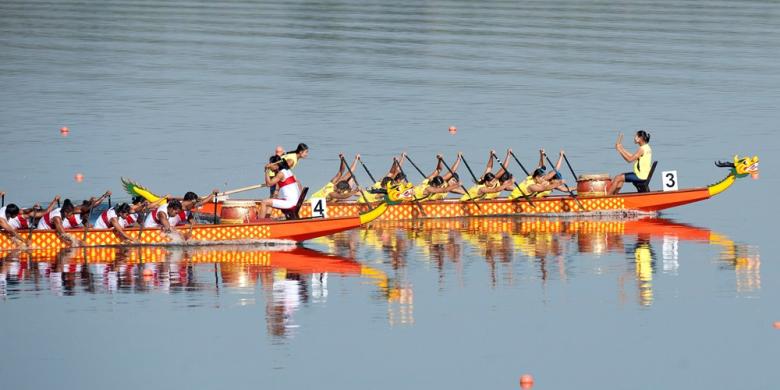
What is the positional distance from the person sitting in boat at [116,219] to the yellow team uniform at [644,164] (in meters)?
10.8

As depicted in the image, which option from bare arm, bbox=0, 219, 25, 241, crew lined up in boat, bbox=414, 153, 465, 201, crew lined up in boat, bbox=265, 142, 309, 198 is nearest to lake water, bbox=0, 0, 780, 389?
bare arm, bbox=0, 219, 25, 241

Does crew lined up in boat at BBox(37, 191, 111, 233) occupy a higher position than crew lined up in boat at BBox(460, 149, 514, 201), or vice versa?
crew lined up in boat at BBox(460, 149, 514, 201)

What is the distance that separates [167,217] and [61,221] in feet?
5.91

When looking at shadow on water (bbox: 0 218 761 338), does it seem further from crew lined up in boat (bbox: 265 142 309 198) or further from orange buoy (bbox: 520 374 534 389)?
orange buoy (bbox: 520 374 534 389)

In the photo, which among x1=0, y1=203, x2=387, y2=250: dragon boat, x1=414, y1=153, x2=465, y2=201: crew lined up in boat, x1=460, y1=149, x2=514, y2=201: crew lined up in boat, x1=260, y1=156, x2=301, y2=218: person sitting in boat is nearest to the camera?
x1=0, y1=203, x2=387, y2=250: dragon boat

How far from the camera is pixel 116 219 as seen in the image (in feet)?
102

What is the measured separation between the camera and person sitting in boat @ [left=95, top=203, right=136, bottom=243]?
102 feet

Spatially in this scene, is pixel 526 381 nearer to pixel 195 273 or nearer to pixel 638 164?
pixel 195 273

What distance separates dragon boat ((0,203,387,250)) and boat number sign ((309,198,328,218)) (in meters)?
0.24

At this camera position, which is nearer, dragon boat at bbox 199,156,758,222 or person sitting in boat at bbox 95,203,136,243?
person sitting in boat at bbox 95,203,136,243

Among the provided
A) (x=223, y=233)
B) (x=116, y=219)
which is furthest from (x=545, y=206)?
(x=116, y=219)

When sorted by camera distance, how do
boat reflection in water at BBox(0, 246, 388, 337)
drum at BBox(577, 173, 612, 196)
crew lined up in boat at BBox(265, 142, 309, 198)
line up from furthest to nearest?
drum at BBox(577, 173, 612, 196) < crew lined up in boat at BBox(265, 142, 309, 198) < boat reflection in water at BBox(0, 246, 388, 337)

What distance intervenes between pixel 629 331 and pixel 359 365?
14.2 ft

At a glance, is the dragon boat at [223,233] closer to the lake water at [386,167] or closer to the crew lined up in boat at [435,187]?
the lake water at [386,167]
